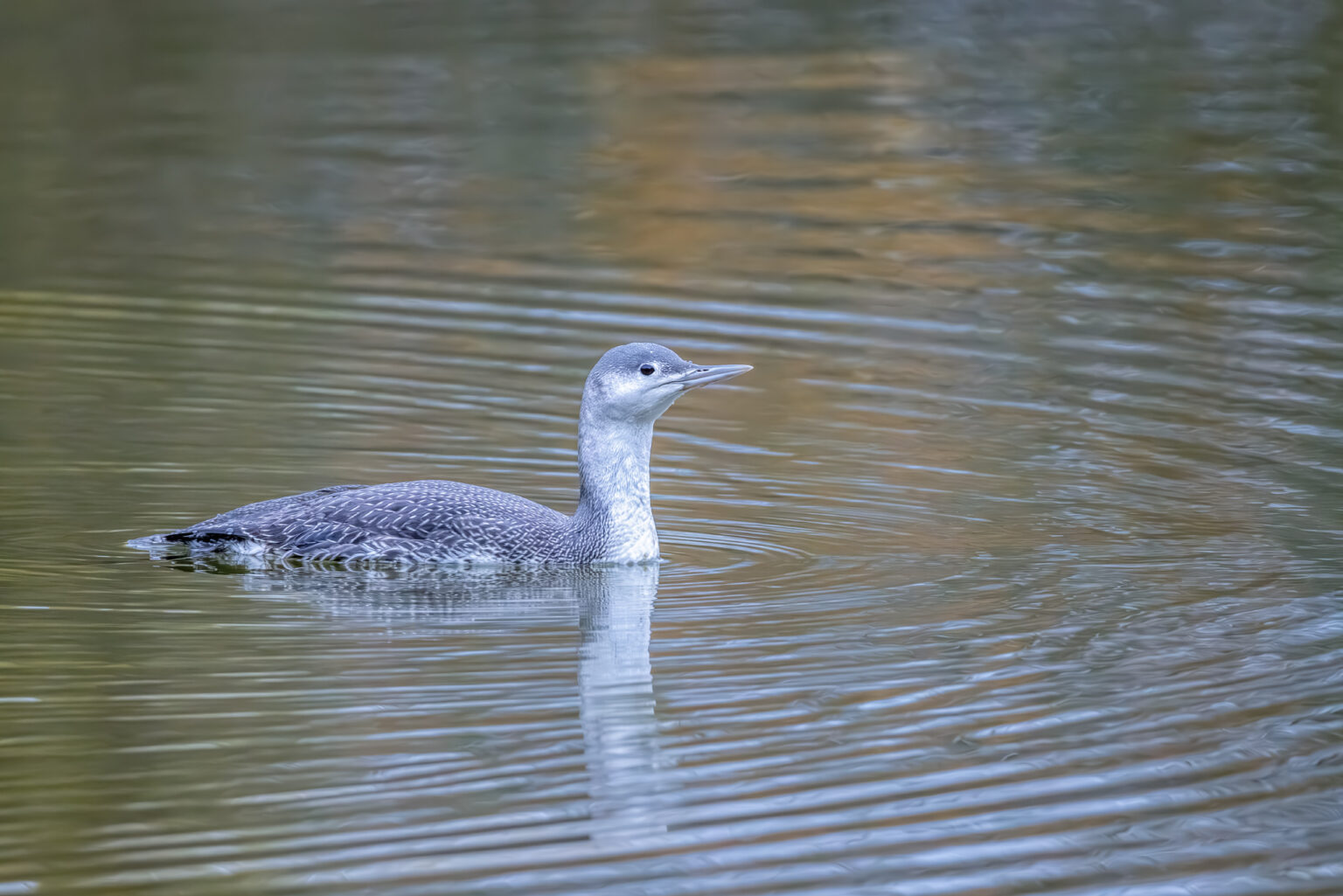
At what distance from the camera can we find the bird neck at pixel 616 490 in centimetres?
904

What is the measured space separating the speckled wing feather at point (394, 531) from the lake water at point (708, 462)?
0.63ft

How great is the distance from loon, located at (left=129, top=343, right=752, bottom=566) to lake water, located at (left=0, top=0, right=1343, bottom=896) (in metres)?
0.17

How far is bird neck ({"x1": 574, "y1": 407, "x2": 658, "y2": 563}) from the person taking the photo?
Result: 29.7 ft

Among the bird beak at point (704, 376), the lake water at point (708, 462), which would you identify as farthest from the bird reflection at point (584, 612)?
the bird beak at point (704, 376)

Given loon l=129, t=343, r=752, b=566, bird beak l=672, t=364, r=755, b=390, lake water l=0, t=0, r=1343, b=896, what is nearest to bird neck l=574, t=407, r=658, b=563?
loon l=129, t=343, r=752, b=566

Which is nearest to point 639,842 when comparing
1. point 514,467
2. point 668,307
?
point 514,467

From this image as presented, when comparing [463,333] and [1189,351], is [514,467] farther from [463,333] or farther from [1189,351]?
[1189,351]

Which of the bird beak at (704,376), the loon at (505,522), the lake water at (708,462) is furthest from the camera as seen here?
the loon at (505,522)

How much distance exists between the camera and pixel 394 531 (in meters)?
9.04

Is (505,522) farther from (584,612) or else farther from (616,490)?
(584,612)

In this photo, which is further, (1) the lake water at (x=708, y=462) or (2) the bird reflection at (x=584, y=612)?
(2) the bird reflection at (x=584, y=612)

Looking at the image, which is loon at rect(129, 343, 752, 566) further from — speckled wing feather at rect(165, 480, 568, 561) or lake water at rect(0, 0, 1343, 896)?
lake water at rect(0, 0, 1343, 896)

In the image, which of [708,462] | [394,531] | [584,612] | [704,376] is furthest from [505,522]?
[708,462]

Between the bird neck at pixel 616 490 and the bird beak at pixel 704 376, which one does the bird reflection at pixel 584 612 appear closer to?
the bird neck at pixel 616 490
